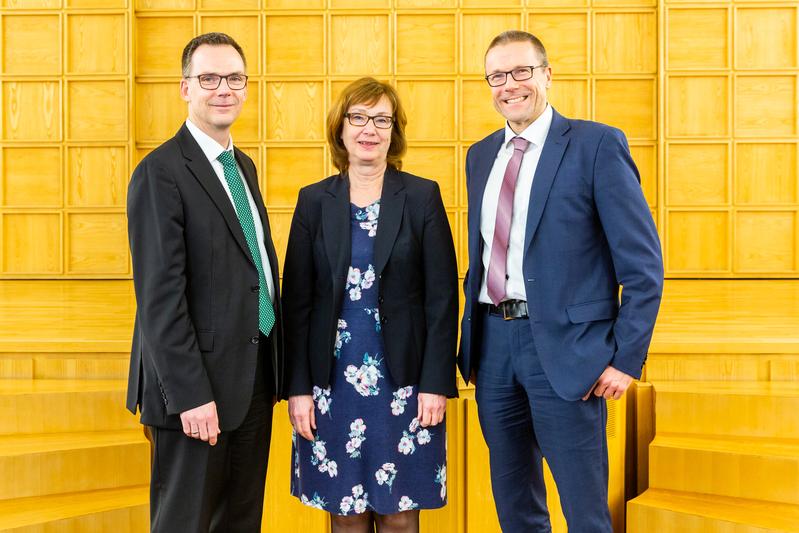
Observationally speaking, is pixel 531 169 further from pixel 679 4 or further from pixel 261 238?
pixel 679 4

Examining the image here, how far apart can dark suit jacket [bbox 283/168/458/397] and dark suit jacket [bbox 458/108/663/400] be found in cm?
24

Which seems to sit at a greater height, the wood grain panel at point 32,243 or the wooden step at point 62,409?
the wood grain panel at point 32,243

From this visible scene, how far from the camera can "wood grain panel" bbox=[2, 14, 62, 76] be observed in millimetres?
5645

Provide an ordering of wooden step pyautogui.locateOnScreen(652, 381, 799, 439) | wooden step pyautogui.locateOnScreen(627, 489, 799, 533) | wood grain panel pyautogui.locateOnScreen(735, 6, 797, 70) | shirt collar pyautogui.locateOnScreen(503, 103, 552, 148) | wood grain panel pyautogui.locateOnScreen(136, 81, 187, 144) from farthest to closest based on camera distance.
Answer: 1. wood grain panel pyautogui.locateOnScreen(136, 81, 187, 144)
2. wood grain panel pyautogui.locateOnScreen(735, 6, 797, 70)
3. wooden step pyautogui.locateOnScreen(652, 381, 799, 439)
4. wooden step pyautogui.locateOnScreen(627, 489, 799, 533)
5. shirt collar pyautogui.locateOnScreen(503, 103, 552, 148)

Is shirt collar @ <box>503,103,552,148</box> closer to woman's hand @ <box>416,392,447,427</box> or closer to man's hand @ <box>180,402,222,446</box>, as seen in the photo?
woman's hand @ <box>416,392,447,427</box>

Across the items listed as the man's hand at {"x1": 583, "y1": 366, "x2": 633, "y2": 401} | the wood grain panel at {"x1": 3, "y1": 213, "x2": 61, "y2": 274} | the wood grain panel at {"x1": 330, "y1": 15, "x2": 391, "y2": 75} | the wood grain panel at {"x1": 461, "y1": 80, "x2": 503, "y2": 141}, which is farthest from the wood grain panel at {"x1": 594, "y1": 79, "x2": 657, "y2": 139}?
the man's hand at {"x1": 583, "y1": 366, "x2": 633, "y2": 401}

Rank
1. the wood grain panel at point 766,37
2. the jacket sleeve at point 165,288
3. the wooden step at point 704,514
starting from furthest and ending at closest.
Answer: the wood grain panel at point 766,37 < the wooden step at point 704,514 < the jacket sleeve at point 165,288

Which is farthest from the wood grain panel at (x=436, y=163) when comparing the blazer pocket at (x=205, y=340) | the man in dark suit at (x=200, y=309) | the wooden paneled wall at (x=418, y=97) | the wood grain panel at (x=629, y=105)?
the blazer pocket at (x=205, y=340)

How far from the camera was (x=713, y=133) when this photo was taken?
5.65 m

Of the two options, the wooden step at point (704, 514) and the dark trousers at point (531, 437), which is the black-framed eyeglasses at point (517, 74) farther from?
the wooden step at point (704, 514)

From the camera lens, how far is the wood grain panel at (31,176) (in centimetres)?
569

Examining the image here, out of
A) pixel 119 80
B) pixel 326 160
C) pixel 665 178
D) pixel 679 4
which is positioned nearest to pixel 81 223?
pixel 119 80

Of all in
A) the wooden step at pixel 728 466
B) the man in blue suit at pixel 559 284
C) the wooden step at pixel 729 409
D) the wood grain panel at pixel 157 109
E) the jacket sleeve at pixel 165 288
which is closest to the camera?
the jacket sleeve at pixel 165 288

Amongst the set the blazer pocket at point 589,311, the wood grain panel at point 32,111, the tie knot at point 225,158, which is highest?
the wood grain panel at point 32,111
